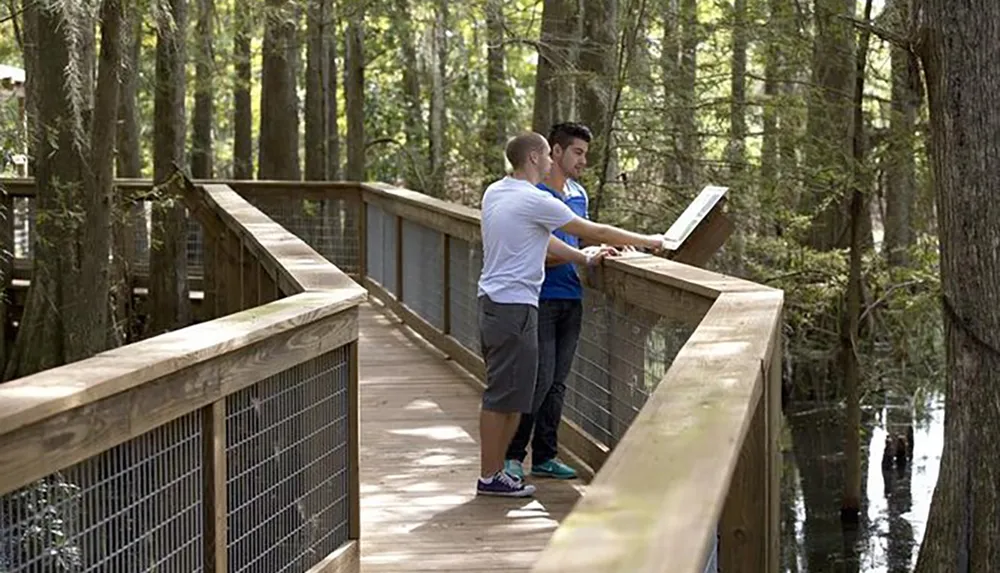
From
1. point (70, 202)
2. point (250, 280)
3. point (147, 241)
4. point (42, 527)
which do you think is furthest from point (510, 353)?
point (147, 241)

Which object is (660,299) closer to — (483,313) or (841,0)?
(483,313)

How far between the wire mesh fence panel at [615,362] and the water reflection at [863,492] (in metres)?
7.03

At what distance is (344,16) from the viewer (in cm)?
2202

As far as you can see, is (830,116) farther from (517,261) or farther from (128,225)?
(517,261)

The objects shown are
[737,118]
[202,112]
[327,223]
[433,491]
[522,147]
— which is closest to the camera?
[522,147]

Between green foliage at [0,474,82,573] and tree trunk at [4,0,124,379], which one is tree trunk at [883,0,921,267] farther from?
green foliage at [0,474,82,573]

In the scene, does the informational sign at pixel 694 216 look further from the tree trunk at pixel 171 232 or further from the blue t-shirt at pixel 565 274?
the tree trunk at pixel 171 232

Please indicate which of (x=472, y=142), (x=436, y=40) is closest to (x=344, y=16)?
(x=436, y=40)

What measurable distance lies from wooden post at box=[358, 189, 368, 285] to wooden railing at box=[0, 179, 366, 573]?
9.10 m

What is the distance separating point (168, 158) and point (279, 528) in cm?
1271

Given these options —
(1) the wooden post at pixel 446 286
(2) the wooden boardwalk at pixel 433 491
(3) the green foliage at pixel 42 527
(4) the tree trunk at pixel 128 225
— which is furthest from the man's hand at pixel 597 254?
(4) the tree trunk at pixel 128 225

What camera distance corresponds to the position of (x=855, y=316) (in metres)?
17.6

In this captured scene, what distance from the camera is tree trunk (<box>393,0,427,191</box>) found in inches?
956

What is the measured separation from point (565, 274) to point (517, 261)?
0.61 meters
